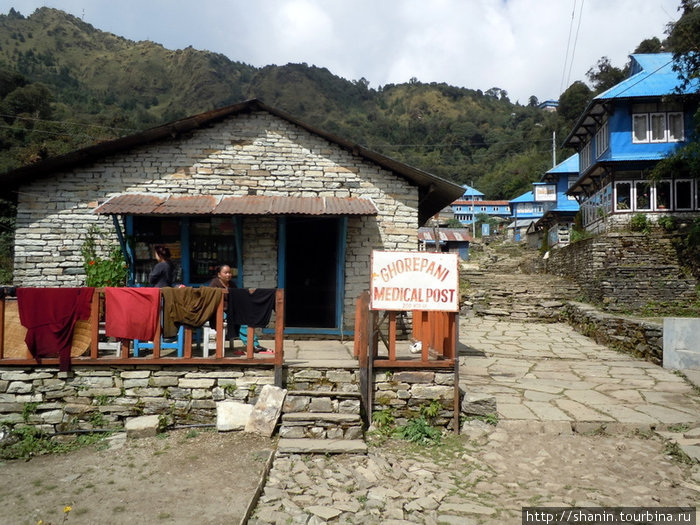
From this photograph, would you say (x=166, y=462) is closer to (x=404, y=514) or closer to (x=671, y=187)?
(x=404, y=514)

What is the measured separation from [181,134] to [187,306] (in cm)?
453

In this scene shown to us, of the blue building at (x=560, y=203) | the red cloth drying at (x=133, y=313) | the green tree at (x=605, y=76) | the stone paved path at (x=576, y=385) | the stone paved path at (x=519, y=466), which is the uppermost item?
the green tree at (x=605, y=76)

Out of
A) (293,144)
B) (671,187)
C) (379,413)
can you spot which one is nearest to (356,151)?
(293,144)

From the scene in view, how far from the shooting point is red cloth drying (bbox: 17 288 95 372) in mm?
5879

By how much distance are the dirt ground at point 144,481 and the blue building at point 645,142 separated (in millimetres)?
16402

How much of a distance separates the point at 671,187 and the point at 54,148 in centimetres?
3055

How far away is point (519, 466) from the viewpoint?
15.8 ft

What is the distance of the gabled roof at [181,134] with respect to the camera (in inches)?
337

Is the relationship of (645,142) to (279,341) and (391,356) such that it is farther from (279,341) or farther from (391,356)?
(279,341)

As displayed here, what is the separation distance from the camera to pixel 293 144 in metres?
9.46

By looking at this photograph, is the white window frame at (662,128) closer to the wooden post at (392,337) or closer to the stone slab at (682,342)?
the stone slab at (682,342)

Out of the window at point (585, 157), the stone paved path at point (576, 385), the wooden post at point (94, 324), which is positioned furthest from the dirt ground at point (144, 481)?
the window at point (585, 157)

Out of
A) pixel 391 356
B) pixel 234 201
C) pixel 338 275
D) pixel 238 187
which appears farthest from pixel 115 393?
pixel 238 187

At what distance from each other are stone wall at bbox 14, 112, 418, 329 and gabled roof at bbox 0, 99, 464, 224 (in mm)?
119
